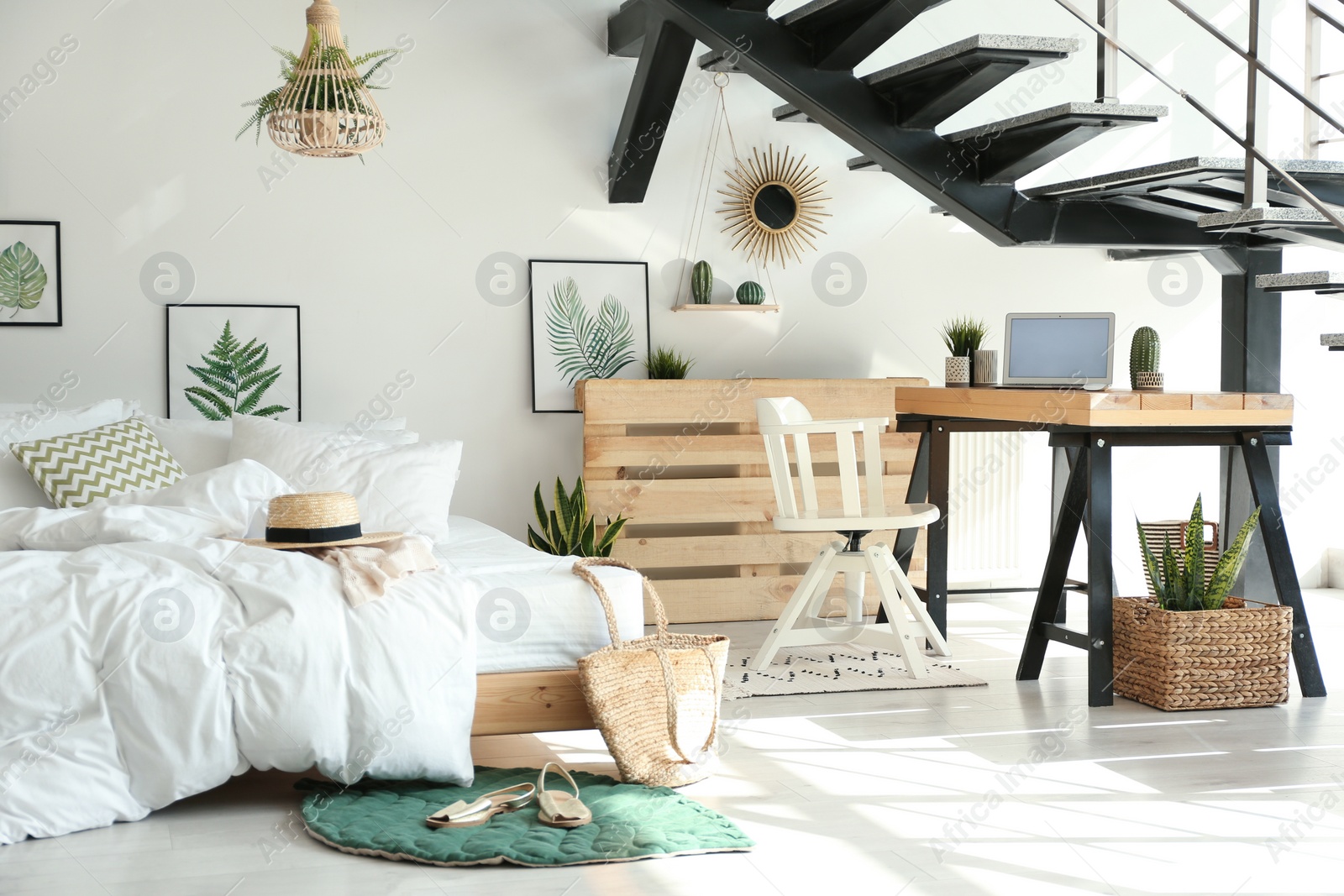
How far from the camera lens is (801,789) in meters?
2.80

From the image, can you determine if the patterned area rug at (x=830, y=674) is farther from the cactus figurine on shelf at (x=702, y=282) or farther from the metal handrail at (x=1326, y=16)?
the metal handrail at (x=1326, y=16)

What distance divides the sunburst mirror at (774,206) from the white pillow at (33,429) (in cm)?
246

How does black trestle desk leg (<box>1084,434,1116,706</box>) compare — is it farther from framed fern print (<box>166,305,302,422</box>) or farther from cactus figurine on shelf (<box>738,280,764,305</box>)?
framed fern print (<box>166,305,302,422</box>)

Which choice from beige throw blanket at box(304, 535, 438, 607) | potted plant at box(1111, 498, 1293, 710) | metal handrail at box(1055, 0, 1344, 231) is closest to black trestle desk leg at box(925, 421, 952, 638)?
potted plant at box(1111, 498, 1293, 710)

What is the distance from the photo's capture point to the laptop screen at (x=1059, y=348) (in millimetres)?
4176

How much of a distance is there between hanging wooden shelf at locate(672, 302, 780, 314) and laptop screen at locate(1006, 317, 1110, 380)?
41.3 inches

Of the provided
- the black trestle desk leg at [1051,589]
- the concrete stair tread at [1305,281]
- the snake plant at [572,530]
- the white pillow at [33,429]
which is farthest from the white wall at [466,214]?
the concrete stair tread at [1305,281]

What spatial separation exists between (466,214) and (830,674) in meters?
2.27

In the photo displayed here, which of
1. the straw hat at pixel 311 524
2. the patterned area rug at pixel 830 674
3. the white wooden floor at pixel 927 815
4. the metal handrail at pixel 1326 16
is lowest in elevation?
the white wooden floor at pixel 927 815

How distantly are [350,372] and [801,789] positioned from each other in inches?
106

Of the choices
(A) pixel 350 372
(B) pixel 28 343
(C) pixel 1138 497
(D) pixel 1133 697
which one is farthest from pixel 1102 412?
(B) pixel 28 343

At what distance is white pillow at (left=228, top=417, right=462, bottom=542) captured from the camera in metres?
3.68

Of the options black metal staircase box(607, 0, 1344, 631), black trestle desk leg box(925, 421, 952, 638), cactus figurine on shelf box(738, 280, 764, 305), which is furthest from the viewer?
cactus figurine on shelf box(738, 280, 764, 305)

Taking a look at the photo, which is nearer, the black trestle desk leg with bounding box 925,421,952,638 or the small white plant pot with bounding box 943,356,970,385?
the black trestle desk leg with bounding box 925,421,952,638
